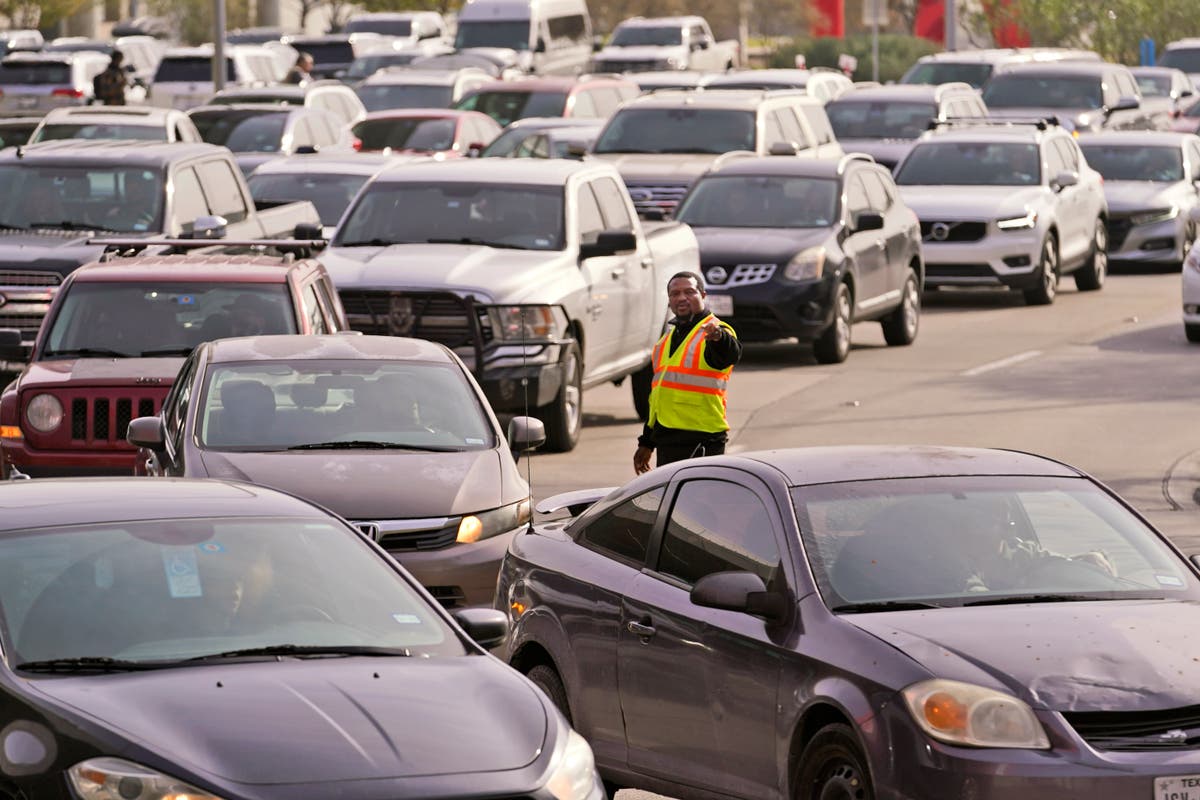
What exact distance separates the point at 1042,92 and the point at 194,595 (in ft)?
115

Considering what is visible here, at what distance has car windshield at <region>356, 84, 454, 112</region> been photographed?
136ft

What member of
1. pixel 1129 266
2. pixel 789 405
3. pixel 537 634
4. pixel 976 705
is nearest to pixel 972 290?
pixel 1129 266

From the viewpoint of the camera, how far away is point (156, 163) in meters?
21.0

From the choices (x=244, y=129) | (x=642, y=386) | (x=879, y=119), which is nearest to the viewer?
(x=642, y=386)

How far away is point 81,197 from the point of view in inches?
824

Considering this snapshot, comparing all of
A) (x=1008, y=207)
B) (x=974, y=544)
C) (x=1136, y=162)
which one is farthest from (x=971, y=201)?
(x=974, y=544)

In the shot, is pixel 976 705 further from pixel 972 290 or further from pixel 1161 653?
pixel 972 290

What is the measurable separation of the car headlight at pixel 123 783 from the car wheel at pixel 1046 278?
23.1 metres

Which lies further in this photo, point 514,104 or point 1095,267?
point 514,104

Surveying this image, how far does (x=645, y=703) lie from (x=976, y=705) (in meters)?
1.70

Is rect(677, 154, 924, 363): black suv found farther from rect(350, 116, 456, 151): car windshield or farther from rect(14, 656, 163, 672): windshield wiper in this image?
rect(14, 656, 163, 672): windshield wiper

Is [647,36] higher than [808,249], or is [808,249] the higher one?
[808,249]

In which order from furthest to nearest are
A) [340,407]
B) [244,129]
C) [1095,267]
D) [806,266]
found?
1. [244,129]
2. [1095,267]
3. [806,266]
4. [340,407]

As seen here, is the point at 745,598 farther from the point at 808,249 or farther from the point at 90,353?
the point at 808,249
